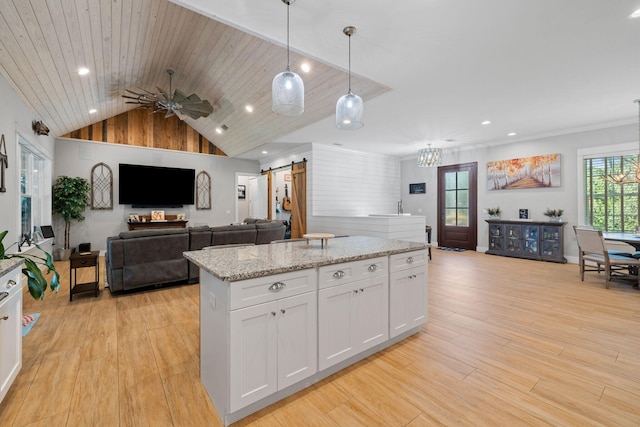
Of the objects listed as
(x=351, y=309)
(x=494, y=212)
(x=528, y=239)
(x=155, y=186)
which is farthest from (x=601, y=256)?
(x=155, y=186)

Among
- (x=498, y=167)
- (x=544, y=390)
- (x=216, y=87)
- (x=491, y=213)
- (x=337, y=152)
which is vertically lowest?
(x=544, y=390)

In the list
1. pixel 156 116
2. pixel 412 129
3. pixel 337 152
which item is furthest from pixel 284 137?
pixel 156 116

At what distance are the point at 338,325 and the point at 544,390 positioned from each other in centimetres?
144

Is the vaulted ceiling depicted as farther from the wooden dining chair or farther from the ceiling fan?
the wooden dining chair

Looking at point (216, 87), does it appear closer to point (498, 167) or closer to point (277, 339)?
point (277, 339)

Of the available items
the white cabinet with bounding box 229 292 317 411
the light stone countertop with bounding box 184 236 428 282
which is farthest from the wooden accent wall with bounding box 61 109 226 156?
the white cabinet with bounding box 229 292 317 411

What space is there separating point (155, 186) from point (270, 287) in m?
7.38

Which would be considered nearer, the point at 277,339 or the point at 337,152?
the point at 277,339

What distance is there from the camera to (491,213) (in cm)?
712

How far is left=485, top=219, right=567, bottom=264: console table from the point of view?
5.94 m

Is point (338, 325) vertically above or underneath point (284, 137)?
underneath

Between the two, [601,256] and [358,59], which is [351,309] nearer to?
[358,59]

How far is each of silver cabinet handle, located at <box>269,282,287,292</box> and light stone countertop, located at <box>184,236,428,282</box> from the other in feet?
0.27

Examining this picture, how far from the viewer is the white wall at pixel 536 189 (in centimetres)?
576
